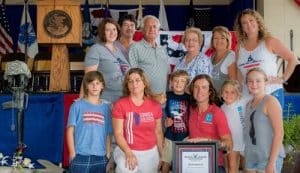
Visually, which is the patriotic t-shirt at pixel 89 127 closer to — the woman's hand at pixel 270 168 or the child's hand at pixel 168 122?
the child's hand at pixel 168 122

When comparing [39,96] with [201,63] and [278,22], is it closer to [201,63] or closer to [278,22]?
[201,63]

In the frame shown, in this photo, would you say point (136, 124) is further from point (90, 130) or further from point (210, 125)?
point (210, 125)

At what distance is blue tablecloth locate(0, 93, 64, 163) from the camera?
5855 mm

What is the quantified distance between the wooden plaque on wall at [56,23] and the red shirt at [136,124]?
216 centimetres

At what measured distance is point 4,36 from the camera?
1222cm

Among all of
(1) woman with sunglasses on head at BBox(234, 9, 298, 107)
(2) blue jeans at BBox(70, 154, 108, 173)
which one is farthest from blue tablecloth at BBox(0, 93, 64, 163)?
(1) woman with sunglasses on head at BBox(234, 9, 298, 107)

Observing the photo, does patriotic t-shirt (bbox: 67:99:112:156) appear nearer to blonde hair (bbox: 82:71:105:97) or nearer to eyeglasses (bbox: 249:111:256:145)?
blonde hair (bbox: 82:71:105:97)

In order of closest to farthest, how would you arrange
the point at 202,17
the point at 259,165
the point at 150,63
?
the point at 259,165
the point at 150,63
the point at 202,17

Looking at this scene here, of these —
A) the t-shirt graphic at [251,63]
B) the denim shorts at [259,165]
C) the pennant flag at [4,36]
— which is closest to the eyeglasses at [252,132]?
the denim shorts at [259,165]

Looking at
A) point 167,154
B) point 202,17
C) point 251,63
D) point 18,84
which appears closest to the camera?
point 167,154

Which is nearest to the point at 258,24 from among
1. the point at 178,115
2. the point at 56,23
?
the point at 178,115

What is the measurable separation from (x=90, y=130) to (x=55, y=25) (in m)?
2.24

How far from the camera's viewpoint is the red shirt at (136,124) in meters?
4.17

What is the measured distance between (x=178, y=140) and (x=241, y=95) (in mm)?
690
